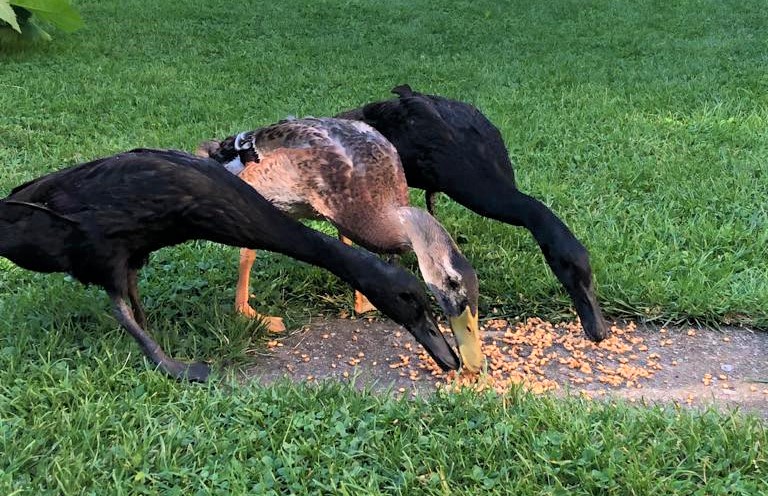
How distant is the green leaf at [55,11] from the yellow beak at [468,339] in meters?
6.41

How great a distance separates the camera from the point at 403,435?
2.72 meters

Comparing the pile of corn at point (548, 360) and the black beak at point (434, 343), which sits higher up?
the black beak at point (434, 343)

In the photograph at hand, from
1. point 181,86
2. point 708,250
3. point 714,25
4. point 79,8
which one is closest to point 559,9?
point 714,25

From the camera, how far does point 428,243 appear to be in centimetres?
341

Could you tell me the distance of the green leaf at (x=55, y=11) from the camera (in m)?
7.64

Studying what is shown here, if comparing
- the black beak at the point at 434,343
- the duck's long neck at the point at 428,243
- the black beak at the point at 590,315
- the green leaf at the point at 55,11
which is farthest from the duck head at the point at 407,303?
the green leaf at the point at 55,11

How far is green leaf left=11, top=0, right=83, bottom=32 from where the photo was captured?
7.64m

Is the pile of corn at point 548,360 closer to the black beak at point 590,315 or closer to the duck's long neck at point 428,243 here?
the black beak at point 590,315

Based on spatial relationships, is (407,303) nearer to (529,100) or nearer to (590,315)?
(590,315)

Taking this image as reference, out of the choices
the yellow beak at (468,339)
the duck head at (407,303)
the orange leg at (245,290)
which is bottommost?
the orange leg at (245,290)

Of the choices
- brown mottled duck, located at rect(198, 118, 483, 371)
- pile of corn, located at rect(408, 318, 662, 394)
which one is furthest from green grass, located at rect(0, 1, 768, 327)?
brown mottled duck, located at rect(198, 118, 483, 371)

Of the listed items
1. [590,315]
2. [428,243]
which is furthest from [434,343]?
[590,315]

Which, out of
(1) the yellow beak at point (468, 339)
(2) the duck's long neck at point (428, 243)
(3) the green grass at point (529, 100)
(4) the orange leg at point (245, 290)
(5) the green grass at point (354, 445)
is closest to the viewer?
(5) the green grass at point (354, 445)

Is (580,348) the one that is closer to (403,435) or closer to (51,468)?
(403,435)
